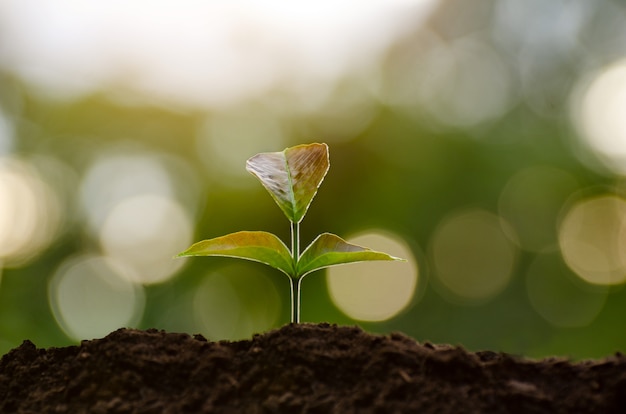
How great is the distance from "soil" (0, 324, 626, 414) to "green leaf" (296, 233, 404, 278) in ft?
0.46

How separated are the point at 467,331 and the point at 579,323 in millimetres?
1042

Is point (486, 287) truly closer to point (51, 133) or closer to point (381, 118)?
point (381, 118)

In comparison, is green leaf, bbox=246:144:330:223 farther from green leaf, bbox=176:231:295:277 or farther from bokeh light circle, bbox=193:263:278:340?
bokeh light circle, bbox=193:263:278:340

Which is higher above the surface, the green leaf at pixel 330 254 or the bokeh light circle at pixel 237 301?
the green leaf at pixel 330 254

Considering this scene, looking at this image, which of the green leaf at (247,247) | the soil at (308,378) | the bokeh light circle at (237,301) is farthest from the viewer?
the bokeh light circle at (237,301)

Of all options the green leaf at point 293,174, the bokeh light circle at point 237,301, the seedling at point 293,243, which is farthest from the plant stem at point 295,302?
the bokeh light circle at point 237,301

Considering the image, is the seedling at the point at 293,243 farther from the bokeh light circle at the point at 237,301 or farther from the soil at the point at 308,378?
the bokeh light circle at the point at 237,301

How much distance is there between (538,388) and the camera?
1.02m

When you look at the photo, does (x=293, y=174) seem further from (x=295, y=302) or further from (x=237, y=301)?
(x=237, y=301)

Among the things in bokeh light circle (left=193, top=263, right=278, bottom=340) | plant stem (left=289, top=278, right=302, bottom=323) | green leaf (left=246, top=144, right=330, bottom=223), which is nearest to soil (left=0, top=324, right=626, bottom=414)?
plant stem (left=289, top=278, right=302, bottom=323)

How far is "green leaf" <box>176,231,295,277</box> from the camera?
1.26 m

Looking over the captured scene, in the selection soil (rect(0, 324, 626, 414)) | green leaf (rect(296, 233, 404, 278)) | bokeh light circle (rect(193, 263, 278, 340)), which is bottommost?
bokeh light circle (rect(193, 263, 278, 340))

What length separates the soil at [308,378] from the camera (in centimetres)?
98

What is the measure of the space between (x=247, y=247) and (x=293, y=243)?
10 cm
